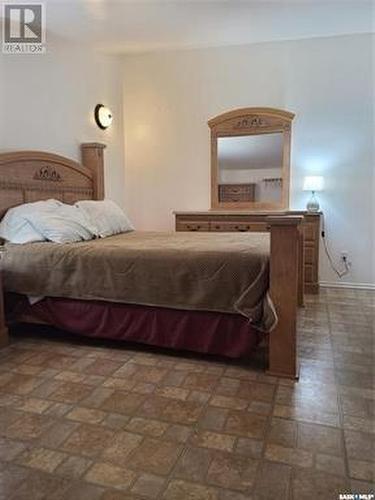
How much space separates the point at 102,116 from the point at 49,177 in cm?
130

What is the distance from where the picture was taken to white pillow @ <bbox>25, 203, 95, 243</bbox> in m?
2.91

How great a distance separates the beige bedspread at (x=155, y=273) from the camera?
2.24 m

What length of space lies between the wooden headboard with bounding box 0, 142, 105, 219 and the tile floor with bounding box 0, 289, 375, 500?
131 cm

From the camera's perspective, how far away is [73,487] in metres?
1.37

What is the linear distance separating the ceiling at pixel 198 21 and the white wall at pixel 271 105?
0.82ft

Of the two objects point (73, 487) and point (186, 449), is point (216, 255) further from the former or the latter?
point (73, 487)

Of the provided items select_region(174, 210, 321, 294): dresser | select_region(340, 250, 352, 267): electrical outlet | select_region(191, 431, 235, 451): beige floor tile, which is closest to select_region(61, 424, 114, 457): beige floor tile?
select_region(191, 431, 235, 451): beige floor tile

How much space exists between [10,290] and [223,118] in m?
3.08

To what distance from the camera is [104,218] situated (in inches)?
142

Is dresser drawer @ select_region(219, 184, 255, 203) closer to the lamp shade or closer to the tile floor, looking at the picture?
the lamp shade

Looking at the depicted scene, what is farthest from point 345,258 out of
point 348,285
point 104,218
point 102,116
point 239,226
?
point 102,116

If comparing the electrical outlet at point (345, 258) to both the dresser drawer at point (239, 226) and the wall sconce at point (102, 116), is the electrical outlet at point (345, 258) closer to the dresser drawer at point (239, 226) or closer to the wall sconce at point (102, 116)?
the dresser drawer at point (239, 226)

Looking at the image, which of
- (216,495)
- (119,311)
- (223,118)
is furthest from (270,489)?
(223,118)

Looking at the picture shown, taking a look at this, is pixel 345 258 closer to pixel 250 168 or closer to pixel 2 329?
pixel 250 168
